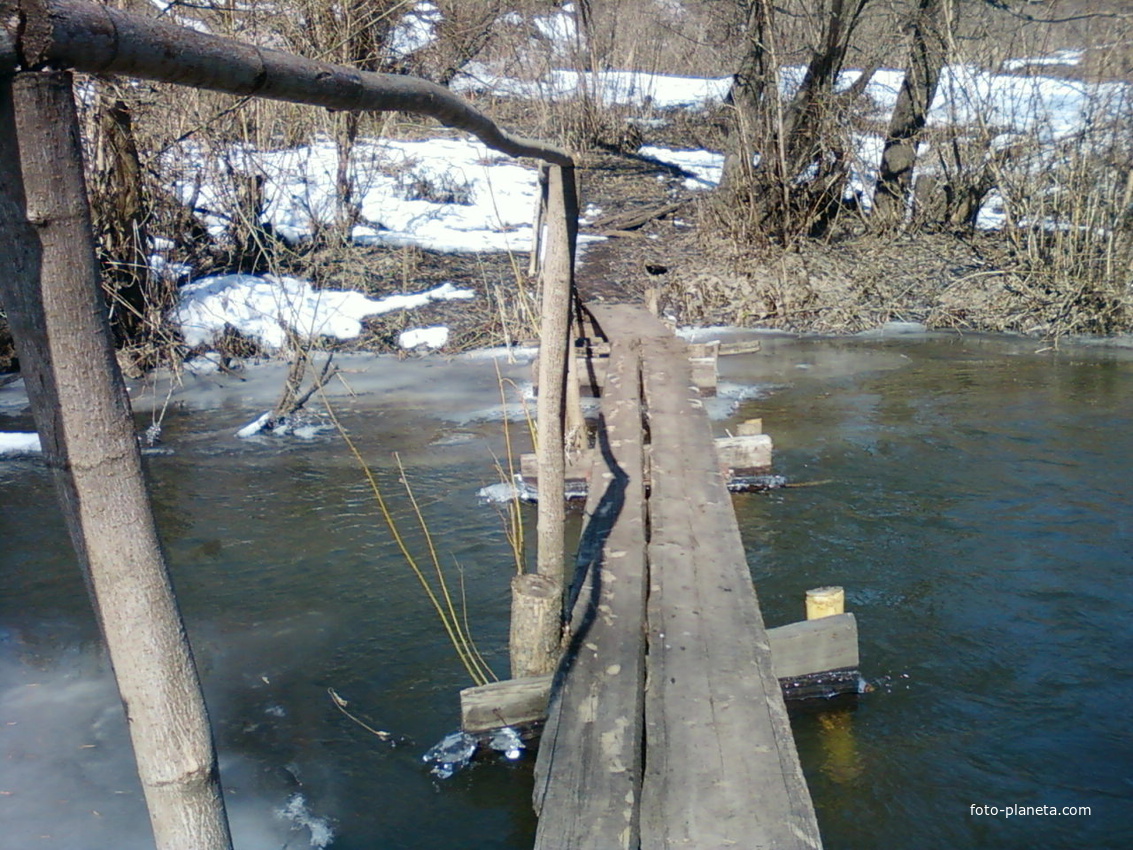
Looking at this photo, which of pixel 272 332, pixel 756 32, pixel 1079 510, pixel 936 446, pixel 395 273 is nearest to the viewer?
pixel 1079 510

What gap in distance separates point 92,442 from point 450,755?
9.46 ft

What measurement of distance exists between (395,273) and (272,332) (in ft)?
6.17

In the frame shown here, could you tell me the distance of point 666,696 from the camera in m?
3.34

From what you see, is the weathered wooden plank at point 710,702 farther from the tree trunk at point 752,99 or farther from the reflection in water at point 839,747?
the tree trunk at point 752,99

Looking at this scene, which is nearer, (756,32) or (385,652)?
(385,652)

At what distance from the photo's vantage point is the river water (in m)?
3.69

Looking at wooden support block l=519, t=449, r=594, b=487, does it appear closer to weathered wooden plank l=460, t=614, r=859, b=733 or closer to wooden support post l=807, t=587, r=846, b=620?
wooden support post l=807, t=587, r=846, b=620

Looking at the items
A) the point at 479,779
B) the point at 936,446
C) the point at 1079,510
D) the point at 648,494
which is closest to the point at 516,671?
the point at 479,779

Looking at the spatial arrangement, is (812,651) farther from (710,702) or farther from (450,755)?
(450,755)

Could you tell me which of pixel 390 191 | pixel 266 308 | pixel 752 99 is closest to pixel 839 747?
pixel 266 308

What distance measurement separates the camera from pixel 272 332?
9.95 metres

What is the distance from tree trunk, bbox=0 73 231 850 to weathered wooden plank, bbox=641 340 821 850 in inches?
59.8

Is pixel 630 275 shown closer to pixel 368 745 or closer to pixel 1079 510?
pixel 1079 510

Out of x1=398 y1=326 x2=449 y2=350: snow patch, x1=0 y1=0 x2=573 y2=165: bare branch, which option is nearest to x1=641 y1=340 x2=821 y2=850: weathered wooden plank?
x1=0 y1=0 x2=573 y2=165: bare branch
